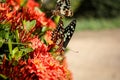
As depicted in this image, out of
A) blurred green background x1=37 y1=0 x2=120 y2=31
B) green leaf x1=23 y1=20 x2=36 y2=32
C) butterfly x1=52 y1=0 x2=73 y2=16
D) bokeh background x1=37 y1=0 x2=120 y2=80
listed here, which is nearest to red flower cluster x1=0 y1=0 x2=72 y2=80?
green leaf x1=23 y1=20 x2=36 y2=32

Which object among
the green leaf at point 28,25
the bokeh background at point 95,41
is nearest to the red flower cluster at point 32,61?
the green leaf at point 28,25

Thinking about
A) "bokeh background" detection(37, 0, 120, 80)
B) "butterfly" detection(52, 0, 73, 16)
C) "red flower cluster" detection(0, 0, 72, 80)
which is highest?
"butterfly" detection(52, 0, 73, 16)

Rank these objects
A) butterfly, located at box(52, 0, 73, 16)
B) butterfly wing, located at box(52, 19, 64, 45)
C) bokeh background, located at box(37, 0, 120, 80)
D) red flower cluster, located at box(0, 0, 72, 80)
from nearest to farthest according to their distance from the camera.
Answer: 1. red flower cluster, located at box(0, 0, 72, 80)
2. butterfly wing, located at box(52, 19, 64, 45)
3. butterfly, located at box(52, 0, 73, 16)
4. bokeh background, located at box(37, 0, 120, 80)

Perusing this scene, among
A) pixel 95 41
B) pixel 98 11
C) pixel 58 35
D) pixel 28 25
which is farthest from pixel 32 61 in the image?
pixel 98 11

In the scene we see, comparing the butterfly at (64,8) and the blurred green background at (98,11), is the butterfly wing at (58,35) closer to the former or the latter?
the butterfly at (64,8)

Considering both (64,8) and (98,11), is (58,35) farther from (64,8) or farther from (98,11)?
(98,11)

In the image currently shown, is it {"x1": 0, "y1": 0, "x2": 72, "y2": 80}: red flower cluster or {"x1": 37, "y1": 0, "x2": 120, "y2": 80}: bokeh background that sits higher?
{"x1": 0, "y1": 0, "x2": 72, "y2": 80}: red flower cluster

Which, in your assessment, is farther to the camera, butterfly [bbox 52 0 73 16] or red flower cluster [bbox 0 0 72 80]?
butterfly [bbox 52 0 73 16]

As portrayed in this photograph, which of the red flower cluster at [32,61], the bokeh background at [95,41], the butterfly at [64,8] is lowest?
the bokeh background at [95,41]

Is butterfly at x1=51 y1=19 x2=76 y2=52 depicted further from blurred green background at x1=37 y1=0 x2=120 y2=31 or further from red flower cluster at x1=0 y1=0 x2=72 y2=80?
blurred green background at x1=37 y1=0 x2=120 y2=31

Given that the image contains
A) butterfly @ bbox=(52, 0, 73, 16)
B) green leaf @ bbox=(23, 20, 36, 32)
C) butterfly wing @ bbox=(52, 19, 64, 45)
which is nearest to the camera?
green leaf @ bbox=(23, 20, 36, 32)
